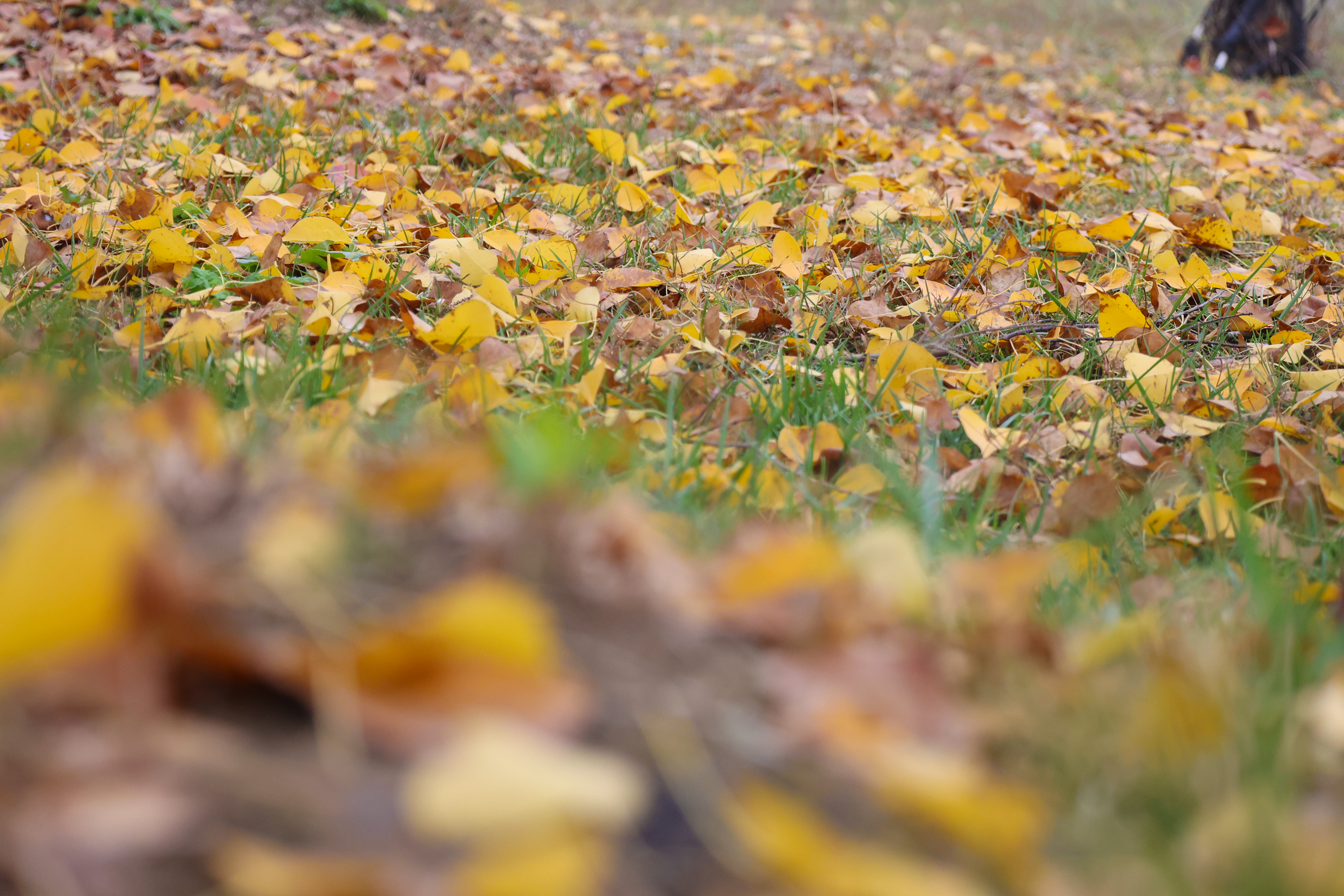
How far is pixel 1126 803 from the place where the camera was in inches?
23.9

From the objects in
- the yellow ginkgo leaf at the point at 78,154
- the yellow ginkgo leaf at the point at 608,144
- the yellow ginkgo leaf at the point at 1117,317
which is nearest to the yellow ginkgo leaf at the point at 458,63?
the yellow ginkgo leaf at the point at 608,144

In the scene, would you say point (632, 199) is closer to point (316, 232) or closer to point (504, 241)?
point (504, 241)

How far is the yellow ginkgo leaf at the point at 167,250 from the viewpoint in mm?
1830

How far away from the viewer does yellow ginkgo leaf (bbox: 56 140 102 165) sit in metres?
2.43

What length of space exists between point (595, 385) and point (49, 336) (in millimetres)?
752

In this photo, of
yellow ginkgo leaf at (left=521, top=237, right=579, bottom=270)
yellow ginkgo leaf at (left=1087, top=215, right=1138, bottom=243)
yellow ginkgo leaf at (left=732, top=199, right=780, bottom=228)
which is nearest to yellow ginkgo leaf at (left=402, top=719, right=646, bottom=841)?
yellow ginkgo leaf at (left=521, top=237, right=579, bottom=270)

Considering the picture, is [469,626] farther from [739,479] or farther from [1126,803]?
[739,479]

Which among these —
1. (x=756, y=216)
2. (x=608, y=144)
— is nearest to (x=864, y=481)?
(x=756, y=216)

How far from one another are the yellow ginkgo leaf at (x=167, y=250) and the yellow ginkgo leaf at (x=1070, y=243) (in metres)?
1.93

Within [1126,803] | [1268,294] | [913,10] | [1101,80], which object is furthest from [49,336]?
[913,10]

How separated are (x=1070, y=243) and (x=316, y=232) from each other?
1718mm

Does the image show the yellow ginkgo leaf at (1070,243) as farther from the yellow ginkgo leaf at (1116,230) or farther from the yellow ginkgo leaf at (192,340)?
the yellow ginkgo leaf at (192,340)

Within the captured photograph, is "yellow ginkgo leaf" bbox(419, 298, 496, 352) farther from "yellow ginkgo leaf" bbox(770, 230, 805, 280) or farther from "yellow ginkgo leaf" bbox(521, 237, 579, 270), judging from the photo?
"yellow ginkgo leaf" bbox(770, 230, 805, 280)

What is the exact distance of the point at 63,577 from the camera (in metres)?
0.44
